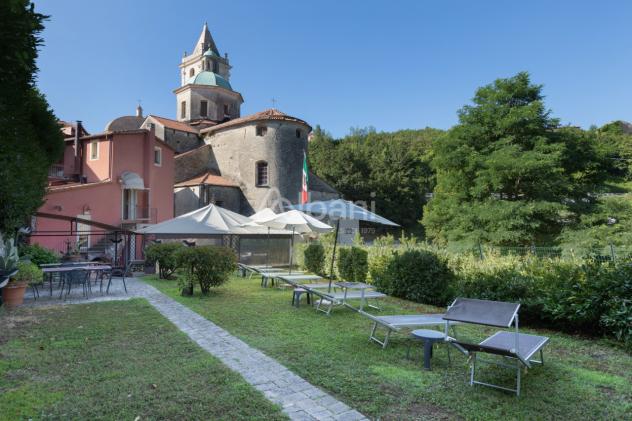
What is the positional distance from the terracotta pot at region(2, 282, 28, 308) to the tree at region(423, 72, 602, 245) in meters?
14.3

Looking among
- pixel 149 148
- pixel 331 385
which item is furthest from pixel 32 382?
pixel 149 148

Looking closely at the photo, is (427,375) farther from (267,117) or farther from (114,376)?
(267,117)

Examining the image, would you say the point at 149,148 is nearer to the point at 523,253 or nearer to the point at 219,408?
the point at 523,253

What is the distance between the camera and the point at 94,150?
78.5ft

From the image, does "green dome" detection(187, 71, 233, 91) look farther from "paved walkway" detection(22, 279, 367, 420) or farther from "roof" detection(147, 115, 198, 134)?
"paved walkway" detection(22, 279, 367, 420)

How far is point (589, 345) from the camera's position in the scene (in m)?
5.65

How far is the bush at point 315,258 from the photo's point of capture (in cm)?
1455

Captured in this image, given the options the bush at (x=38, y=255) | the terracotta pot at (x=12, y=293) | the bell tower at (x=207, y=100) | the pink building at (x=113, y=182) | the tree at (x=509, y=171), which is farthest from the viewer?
the bell tower at (x=207, y=100)

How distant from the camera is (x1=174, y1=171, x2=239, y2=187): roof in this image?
97.9 feet

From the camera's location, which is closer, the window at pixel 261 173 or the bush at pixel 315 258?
the bush at pixel 315 258

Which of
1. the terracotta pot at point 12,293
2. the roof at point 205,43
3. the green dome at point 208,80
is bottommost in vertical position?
the terracotta pot at point 12,293

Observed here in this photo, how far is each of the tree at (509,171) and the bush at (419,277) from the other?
22.4 ft

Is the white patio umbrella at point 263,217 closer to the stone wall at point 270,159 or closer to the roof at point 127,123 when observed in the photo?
the stone wall at point 270,159

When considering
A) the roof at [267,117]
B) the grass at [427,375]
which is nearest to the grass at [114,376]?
the grass at [427,375]
